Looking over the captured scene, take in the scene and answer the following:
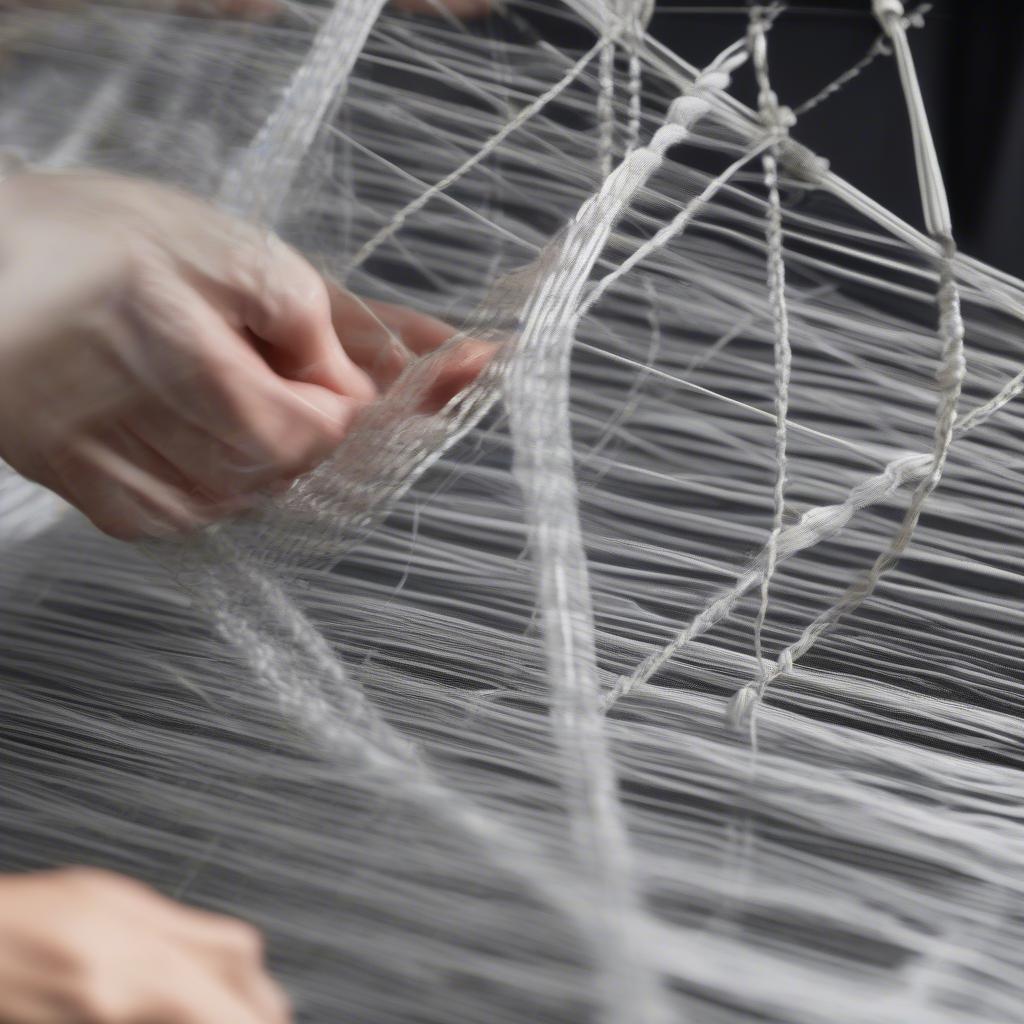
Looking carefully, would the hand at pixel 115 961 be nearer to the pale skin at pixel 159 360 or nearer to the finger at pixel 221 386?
the pale skin at pixel 159 360

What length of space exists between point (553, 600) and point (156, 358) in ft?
0.50

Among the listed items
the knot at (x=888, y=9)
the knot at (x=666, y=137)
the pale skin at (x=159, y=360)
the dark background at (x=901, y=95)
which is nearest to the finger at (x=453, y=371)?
the pale skin at (x=159, y=360)

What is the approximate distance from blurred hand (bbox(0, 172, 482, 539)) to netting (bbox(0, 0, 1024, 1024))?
0.07 feet

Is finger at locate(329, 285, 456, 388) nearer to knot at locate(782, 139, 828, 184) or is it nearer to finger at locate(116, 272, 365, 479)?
finger at locate(116, 272, 365, 479)

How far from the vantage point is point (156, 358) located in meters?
0.41

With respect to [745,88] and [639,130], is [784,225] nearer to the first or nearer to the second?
[639,130]

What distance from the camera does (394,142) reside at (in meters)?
0.64

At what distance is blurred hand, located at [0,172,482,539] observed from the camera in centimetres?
40

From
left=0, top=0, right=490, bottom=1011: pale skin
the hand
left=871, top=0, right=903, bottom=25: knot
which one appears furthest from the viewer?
left=871, top=0, right=903, bottom=25: knot

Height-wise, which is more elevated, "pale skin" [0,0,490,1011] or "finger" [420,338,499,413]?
"finger" [420,338,499,413]

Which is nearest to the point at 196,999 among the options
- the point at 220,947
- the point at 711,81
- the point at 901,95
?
the point at 220,947

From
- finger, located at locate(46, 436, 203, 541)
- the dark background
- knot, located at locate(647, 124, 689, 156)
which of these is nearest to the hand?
finger, located at locate(46, 436, 203, 541)

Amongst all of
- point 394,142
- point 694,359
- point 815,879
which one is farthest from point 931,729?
point 394,142

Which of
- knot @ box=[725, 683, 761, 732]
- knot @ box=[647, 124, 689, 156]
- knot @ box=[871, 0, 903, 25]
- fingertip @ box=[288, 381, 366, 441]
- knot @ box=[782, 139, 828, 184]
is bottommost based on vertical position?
knot @ box=[725, 683, 761, 732]
